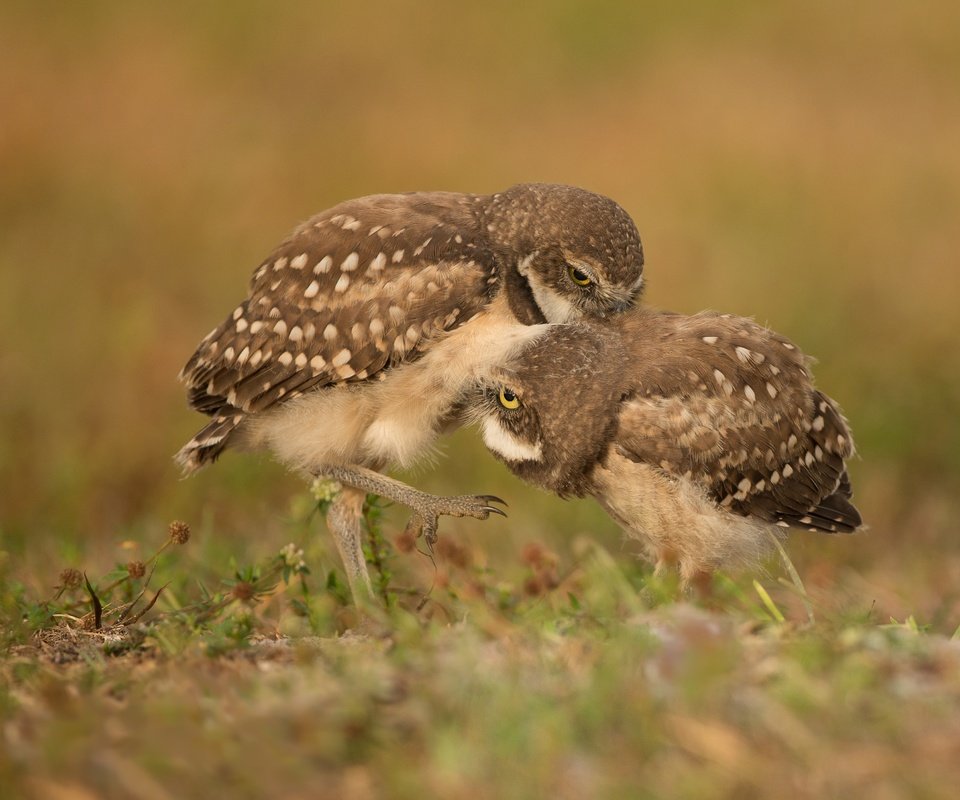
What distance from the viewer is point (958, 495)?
7773 mm

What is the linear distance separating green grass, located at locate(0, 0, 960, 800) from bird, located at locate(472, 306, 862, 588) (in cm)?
30

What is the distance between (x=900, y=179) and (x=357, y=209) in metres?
7.92

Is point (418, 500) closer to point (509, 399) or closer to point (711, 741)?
point (509, 399)

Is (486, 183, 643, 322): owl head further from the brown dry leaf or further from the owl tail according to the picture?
the brown dry leaf

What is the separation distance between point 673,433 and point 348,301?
4.35 ft

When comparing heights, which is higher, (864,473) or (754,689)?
(754,689)

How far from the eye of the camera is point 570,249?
5.05 meters

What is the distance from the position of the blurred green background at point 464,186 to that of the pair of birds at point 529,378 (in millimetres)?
713

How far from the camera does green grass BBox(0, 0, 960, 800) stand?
276cm

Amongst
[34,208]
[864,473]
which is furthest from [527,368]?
[34,208]

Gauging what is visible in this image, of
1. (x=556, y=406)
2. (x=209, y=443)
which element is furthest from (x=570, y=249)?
(x=209, y=443)

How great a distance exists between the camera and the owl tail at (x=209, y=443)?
528cm

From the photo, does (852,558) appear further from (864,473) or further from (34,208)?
(34,208)

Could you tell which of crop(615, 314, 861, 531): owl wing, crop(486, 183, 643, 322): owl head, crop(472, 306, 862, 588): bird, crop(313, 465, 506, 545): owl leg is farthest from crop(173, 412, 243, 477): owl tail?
crop(615, 314, 861, 531): owl wing
